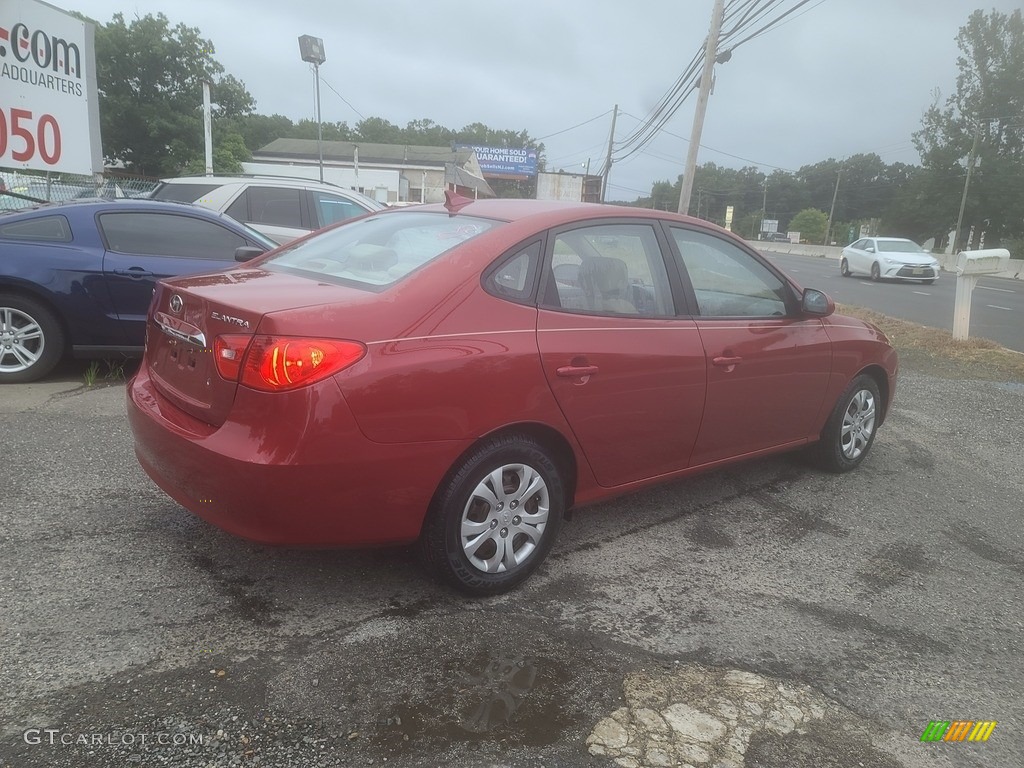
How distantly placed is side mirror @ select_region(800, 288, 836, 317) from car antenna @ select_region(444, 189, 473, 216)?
2.02 m

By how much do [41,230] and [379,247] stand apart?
3.77 m

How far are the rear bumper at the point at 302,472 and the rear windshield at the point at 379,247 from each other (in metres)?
0.68

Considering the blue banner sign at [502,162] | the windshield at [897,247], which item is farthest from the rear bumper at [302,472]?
the blue banner sign at [502,162]

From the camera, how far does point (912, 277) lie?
2395 centimetres

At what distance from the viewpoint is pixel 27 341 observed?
5684 mm

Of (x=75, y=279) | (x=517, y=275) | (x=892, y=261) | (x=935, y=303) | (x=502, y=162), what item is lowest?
(x=935, y=303)

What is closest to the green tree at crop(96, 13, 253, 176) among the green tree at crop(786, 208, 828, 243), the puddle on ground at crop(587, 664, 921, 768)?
the puddle on ground at crop(587, 664, 921, 768)

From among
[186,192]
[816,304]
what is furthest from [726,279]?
[186,192]

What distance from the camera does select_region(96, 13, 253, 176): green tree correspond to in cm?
4225

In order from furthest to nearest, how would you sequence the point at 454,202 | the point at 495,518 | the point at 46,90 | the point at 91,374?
the point at 46,90 → the point at 91,374 → the point at 454,202 → the point at 495,518

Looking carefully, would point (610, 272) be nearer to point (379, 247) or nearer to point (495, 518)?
point (379, 247)

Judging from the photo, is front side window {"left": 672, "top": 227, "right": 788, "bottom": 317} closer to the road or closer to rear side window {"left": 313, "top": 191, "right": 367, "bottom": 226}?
rear side window {"left": 313, "top": 191, "right": 367, "bottom": 226}

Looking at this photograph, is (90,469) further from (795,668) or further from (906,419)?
(906,419)

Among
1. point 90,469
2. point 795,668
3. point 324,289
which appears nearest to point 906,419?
point 795,668
